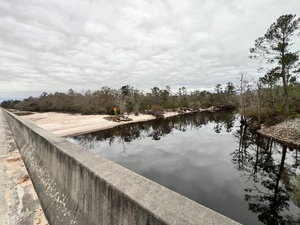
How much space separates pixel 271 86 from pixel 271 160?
20.6m

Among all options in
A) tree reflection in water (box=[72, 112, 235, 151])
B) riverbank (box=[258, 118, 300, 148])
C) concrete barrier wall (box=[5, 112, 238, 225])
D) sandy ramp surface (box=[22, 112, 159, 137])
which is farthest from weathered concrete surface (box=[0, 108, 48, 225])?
riverbank (box=[258, 118, 300, 148])

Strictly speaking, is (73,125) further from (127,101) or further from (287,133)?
(287,133)

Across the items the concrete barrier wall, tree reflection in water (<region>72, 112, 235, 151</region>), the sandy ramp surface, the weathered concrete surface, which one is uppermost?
the concrete barrier wall

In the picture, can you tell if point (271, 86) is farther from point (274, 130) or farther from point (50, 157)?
point (50, 157)

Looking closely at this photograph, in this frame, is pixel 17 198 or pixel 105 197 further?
pixel 17 198

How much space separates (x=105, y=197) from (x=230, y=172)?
10.00 meters

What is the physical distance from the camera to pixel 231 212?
660 centimetres

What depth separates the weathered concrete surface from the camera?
3.96 metres

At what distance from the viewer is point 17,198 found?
15.9 ft

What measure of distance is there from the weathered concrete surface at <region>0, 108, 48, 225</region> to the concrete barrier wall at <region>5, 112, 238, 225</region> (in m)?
0.27

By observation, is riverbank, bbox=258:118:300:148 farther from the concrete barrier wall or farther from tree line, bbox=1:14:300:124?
the concrete barrier wall

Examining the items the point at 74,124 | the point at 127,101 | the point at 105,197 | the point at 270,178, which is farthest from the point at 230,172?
the point at 127,101

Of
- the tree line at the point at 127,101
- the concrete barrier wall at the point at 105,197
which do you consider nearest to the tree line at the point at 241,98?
the tree line at the point at 127,101

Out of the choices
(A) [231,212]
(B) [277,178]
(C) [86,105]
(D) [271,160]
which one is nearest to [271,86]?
(D) [271,160]
